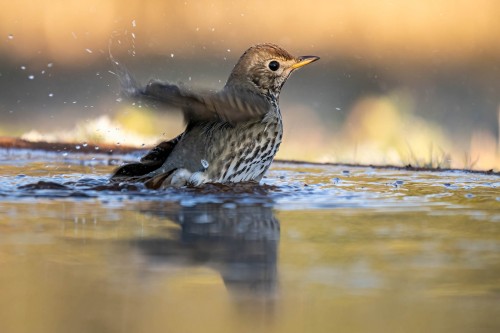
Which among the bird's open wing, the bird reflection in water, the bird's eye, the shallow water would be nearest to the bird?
the bird's open wing

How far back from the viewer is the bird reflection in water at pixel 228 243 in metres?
3.53

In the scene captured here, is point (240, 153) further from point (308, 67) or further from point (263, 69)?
point (308, 67)

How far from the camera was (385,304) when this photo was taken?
317 centimetres

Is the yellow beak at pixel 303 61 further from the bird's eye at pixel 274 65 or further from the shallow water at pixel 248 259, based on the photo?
the shallow water at pixel 248 259

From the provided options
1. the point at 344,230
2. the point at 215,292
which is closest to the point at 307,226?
the point at 344,230

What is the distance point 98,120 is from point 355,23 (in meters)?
2.97

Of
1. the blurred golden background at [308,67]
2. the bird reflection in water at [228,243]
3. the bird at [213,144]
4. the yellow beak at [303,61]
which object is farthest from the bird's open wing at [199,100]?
the blurred golden background at [308,67]

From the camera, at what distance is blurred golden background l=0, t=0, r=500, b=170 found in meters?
8.64

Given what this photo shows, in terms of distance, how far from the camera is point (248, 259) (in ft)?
12.6

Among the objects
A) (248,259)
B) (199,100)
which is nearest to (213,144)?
(199,100)

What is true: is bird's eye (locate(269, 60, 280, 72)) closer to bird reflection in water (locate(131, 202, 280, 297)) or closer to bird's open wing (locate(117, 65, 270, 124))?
bird's open wing (locate(117, 65, 270, 124))

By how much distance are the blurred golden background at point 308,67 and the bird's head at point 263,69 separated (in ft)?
2.68

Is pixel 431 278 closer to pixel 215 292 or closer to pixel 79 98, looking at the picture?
pixel 215 292

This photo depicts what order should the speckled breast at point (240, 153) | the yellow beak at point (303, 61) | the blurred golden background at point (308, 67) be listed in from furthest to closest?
the blurred golden background at point (308, 67) < the yellow beak at point (303, 61) < the speckled breast at point (240, 153)
